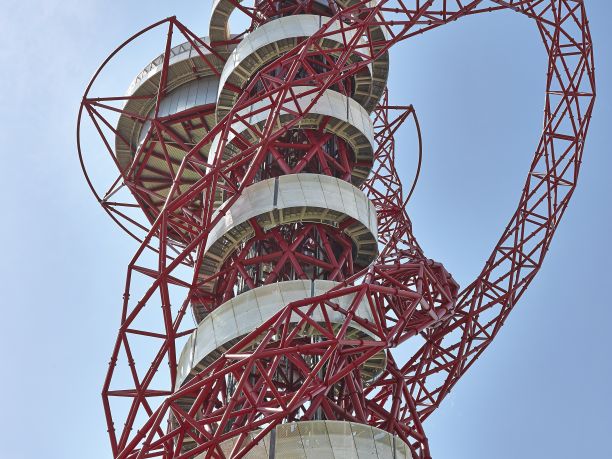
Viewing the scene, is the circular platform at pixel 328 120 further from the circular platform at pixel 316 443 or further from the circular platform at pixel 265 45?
the circular platform at pixel 316 443

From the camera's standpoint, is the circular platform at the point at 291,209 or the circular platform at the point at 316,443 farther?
the circular platform at the point at 291,209

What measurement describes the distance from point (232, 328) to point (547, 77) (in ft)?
65.9

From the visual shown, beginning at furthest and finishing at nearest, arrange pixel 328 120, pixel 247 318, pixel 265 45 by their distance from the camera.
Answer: pixel 265 45 → pixel 328 120 → pixel 247 318

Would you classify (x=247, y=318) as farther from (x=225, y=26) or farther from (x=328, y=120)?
(x=225, y=26)

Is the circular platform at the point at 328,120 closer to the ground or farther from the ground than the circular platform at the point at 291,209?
farther from the ground

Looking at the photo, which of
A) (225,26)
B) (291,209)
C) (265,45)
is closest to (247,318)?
(291,209)

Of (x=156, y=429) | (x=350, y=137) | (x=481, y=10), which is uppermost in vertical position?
(x=481, y=10)

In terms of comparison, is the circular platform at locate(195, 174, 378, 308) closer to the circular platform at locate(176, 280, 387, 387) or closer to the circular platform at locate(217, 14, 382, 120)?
the circular platform at locate(176, 280, 387, 387)

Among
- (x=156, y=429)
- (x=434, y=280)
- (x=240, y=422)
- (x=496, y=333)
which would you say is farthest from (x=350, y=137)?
(x=156, y=429)

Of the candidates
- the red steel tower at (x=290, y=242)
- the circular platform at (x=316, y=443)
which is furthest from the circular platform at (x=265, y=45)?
the circular platform at (x=316, y=443)

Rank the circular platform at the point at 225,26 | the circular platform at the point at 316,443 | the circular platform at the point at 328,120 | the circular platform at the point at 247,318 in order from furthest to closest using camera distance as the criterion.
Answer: the circular platform at the point at 225,26 → the circular platform at the point at 328,120 → the circular platform at the point at 247,318 → the circular platform at the point at 316,443

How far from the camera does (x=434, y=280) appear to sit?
35.8 meters

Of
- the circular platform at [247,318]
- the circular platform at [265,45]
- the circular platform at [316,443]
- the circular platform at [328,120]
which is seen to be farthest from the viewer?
the circular platform at [265,45]

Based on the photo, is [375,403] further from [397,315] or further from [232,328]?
[232,328]
